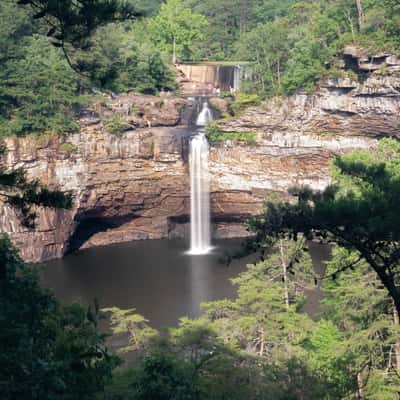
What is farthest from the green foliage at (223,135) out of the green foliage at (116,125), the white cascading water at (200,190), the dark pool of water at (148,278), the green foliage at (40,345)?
the green foliage at (40,345)

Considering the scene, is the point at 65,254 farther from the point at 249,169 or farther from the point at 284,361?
the point at 284,361

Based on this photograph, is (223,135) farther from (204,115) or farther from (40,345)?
(40,345)

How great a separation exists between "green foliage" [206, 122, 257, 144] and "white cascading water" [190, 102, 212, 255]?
39 centimetres

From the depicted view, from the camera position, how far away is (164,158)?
1144 inches

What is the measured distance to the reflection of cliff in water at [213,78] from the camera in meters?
32.7

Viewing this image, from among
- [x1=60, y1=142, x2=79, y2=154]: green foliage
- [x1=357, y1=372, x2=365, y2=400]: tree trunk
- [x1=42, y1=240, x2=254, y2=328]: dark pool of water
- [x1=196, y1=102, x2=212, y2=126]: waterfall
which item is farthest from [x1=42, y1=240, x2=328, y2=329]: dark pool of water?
[x1=357, y1=372, x2=365, y2=400]: tree trunk

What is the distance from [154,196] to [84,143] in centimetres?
408

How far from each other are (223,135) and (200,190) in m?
2.67

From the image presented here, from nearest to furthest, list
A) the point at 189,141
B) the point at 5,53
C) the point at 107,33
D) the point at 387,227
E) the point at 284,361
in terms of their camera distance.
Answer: the point at 387,227, the point at 284,361, the point at 5,53, the point at 189,141, the point at 107,33

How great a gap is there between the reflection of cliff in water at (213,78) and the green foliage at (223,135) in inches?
150

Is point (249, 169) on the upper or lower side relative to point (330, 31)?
lower

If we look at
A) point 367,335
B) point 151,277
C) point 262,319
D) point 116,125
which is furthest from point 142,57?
point 367,335

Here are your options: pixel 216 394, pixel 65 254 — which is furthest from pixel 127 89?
pixel 216 394

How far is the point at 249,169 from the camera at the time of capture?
29453 mm
